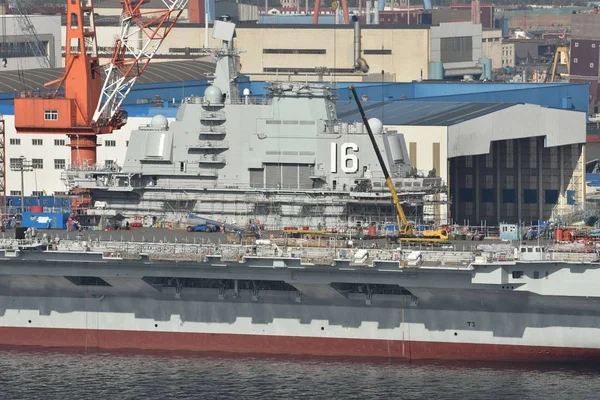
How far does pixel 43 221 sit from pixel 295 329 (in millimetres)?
11252

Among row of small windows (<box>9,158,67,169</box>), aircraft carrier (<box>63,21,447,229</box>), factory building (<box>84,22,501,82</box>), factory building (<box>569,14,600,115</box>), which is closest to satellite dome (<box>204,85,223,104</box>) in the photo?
aircraft carrier (<box>63,21,447,229</box>)

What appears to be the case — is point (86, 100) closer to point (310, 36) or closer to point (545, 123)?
point (545, 123)

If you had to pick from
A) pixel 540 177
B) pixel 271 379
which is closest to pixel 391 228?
pixel 271 379

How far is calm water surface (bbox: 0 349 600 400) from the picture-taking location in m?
48.0

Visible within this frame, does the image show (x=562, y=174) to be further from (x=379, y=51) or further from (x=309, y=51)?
(x=309, y=51)

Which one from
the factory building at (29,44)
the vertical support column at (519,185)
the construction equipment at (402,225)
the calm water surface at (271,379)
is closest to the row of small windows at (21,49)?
the factory building at (29,44)

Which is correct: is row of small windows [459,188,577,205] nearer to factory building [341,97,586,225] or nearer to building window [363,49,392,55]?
factory building [341,97,586,225]

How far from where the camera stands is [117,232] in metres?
57.0

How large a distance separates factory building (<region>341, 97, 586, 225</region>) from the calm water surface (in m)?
26.4

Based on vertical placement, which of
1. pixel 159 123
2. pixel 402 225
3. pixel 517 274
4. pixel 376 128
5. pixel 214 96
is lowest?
pixel 517 274

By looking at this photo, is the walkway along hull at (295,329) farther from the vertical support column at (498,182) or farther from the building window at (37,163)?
the vertical support column at (498,182)

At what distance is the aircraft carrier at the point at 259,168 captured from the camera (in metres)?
56.3

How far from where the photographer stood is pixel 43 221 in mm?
58250

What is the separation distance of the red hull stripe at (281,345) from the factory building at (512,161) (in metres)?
25.0
